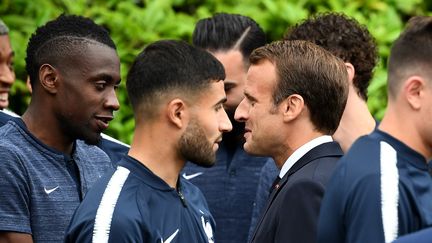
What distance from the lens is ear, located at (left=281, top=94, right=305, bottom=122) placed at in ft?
14.0

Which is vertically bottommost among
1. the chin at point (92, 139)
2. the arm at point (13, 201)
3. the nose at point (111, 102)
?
the arm at point (13, 201)

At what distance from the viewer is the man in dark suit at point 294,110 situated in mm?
4105

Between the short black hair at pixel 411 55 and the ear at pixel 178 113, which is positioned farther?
the ear at pixel 178 113

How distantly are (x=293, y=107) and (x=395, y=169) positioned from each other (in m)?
0.92

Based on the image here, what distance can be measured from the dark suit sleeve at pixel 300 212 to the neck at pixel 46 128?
51.5 inches

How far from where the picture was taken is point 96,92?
4836 millimetres

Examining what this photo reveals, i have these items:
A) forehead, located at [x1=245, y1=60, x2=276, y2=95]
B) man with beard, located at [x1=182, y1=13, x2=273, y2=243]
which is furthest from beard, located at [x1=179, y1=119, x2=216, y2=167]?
man with beard, located at [x1=182, y1=13, x2=273, y2=243]

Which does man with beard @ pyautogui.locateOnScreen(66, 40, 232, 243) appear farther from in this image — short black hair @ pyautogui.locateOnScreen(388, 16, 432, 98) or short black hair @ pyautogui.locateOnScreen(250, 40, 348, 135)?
short black hair @ pyautogui.locateOnScreen(388, 16, 432, 98)

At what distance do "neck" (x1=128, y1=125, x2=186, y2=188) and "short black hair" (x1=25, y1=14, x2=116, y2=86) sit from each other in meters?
0.77

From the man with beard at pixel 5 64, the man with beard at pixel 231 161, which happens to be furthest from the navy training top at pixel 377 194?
the man with beard at pixel 5 64

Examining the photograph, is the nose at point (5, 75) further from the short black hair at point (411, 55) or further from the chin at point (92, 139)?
the short black hair at point (411, 55)

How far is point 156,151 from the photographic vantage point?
427 cm

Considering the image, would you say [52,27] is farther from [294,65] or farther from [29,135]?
[294,65]

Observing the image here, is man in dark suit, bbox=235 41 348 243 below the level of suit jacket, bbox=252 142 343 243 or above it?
above
